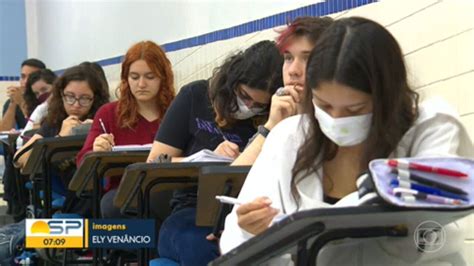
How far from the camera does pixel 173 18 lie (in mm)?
5988

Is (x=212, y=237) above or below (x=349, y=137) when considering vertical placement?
below

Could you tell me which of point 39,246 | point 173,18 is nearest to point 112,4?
point 173,18

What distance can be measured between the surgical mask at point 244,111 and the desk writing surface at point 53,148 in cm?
140

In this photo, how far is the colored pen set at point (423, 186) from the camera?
1419 millimetres

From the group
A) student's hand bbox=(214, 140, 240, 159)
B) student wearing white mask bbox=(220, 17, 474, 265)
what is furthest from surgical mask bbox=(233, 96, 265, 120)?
student wearing white mask bbox=(220, 17, 474, 265)

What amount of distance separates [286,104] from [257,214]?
87 centimetres

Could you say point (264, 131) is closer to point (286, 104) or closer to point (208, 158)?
point (286, 104)

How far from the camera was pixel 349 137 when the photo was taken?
181 centimetres

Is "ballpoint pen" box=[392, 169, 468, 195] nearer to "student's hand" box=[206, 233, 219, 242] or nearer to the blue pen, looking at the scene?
the blue pen

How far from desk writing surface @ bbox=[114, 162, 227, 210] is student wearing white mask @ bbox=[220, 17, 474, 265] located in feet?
2.90

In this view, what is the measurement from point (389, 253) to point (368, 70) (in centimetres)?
39

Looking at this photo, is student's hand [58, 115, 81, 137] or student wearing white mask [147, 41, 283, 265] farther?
student's hand [58, 115, 81, 137]

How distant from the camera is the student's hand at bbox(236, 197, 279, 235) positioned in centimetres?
179

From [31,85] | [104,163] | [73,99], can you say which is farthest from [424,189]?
[31,85]
